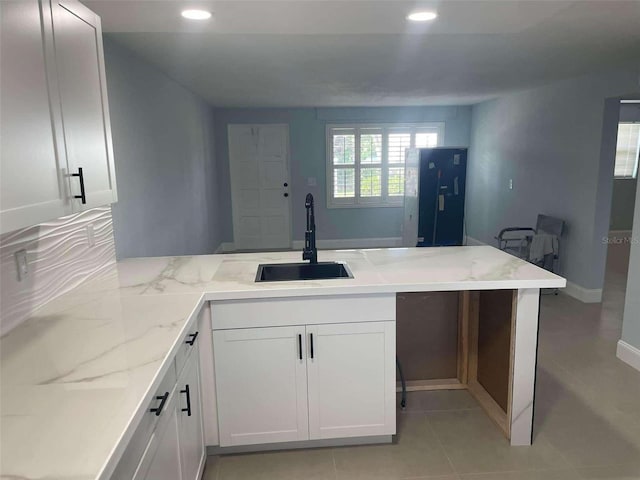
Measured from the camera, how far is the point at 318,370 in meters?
2.14

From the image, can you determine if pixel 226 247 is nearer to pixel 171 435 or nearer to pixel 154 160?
pixel 154 160

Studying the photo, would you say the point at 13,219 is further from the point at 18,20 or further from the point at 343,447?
the point at 343,447

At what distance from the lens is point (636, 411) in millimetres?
2598

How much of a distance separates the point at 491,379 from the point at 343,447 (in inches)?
38.0

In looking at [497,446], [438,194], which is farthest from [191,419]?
[438,194]

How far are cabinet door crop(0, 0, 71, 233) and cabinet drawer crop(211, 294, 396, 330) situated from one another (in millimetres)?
883

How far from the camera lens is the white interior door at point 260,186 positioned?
6.99 metres

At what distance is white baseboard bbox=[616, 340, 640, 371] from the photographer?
10.2ft

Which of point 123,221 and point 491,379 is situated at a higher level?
point 123,221

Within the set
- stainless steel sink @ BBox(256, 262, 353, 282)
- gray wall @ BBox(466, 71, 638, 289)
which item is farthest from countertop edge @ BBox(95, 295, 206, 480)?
gray wall @ BBox(466, 71, 638, 289)

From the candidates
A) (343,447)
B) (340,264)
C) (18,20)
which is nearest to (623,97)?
(340,264)

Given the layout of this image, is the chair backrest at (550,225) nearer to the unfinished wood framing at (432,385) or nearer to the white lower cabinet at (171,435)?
the unfinished wood framing at (432,385)

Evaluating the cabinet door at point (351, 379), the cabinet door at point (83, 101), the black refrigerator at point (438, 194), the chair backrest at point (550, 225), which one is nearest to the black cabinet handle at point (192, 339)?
the cabinet door at point (351, 379)

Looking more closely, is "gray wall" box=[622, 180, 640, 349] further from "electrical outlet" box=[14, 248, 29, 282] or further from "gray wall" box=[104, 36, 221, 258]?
"electrical outlet" box=[14, 248, 29, 282]
